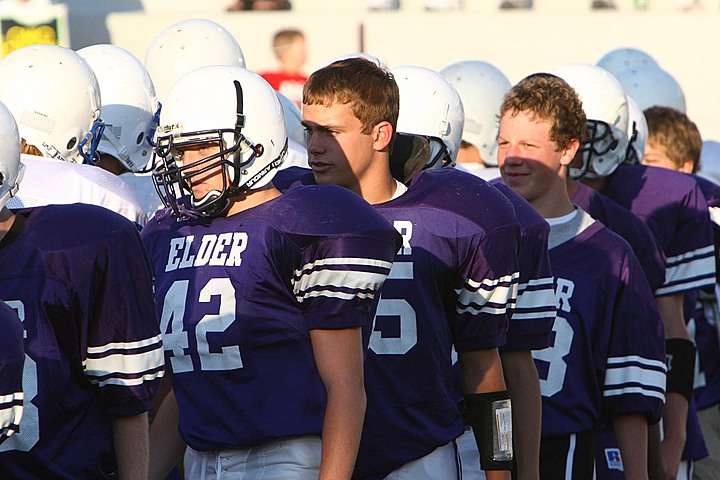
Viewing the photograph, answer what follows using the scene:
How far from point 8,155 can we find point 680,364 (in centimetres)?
308

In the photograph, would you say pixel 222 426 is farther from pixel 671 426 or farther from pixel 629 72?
pixel 629 72

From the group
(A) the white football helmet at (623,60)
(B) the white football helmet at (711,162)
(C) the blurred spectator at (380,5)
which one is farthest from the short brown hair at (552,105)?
(C) the blurred spectator at (380,5)

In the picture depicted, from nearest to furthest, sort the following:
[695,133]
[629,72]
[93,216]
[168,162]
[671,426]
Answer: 1. [93,216]
2. [168,162]
3. [671,426]
4. [695,133]
5. [629,72]

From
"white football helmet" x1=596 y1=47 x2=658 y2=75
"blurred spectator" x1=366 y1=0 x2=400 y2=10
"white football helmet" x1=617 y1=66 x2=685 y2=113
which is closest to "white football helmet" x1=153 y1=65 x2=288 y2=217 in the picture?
"white football helmet" x1=617 y1=66 x2=685 y2=113

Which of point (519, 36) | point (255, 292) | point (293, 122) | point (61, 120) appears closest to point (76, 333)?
point (255, 292)

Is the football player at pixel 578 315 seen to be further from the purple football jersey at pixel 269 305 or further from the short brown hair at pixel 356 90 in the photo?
the purple football jersey at pixel 269 305

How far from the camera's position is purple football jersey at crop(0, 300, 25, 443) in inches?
86.0

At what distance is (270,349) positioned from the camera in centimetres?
294

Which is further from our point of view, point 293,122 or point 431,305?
point 293,122

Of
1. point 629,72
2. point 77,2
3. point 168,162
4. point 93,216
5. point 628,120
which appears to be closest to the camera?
point 93,216

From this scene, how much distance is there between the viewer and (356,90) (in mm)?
3467

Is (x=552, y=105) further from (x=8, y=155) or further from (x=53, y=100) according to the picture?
(x=8, y=155)

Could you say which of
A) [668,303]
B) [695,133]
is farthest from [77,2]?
[668,303]

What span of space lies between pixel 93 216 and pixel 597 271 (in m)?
1.89
